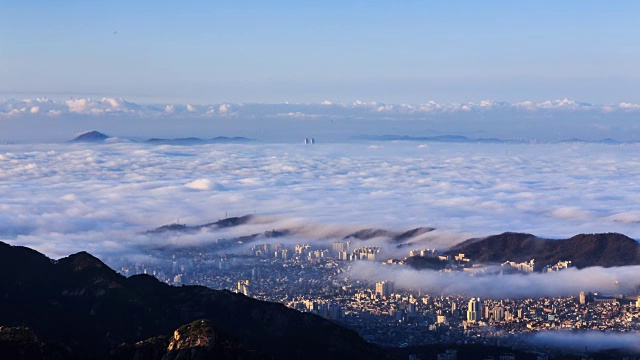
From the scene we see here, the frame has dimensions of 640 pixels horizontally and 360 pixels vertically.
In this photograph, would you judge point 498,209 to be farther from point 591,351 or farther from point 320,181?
point 591,351

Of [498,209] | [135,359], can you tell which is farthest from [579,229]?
[135,359]

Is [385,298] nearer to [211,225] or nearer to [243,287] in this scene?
[243,287]

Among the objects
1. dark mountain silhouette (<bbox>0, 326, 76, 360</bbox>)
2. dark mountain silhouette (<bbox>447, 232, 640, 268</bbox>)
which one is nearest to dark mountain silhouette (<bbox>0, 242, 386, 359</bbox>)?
dark mountain silhouette (<bbox>0, 326, 76, 360</bbox>)

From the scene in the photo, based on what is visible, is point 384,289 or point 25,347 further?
point 384,289

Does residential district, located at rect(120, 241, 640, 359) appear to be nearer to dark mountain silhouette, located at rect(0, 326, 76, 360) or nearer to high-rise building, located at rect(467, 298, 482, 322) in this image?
high-rise building, located at rect(467, 298, 482, 322)

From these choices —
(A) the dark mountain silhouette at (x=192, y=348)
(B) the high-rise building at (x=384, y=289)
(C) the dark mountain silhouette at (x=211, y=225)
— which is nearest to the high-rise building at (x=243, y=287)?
(B) the high-rise building at (x=384, y=289)

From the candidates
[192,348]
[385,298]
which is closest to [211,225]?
[385,298]

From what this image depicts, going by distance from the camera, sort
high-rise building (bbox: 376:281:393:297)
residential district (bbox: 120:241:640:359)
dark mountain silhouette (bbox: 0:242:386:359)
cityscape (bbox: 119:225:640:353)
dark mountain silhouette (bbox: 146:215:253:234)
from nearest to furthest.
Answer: dark mountain silhouette (bbox: 0:242:386:359)
cityscape (bbox: 119:225:640:353)
residential district (bbox: 120:241:640:359)
high-rise building (bbox: 376:281:393:297)
dark mountain silhouette (bbox: 146:215:253:234)
